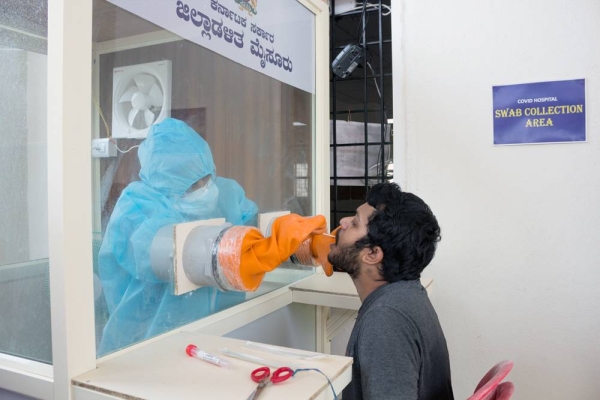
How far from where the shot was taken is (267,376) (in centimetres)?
78

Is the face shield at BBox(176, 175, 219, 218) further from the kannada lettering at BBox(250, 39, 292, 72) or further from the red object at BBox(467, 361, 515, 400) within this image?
the red object at BBox(467, 361, 515, 400)

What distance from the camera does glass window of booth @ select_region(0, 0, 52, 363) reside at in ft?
3.08

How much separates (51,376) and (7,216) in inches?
15.4

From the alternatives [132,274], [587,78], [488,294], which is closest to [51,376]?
[132,274]

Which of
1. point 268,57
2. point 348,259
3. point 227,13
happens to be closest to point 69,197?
point 348,259

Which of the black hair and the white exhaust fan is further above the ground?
the white exhaust fan

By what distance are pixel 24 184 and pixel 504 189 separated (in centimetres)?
173

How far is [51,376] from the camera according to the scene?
0.86m

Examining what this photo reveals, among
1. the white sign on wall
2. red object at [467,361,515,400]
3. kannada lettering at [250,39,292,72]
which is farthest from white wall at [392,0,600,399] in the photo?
red object at [467,361,515,400]

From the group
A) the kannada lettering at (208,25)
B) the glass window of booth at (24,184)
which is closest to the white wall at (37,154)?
the glass window of booth at (24,184)

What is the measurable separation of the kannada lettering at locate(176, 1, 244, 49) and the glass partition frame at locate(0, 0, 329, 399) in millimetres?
350

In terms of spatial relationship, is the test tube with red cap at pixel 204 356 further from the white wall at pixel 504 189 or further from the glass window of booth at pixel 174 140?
the white wall at pixel 504 189

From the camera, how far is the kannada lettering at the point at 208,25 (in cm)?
117

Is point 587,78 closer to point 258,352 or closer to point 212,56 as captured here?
point 212,56
